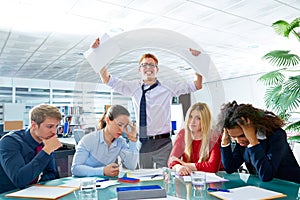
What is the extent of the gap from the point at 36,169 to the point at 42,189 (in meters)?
0.12

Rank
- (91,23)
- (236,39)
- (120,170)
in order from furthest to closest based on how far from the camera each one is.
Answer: (236,39), (91,23), (120,170)

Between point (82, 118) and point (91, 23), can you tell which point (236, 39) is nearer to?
point (91, 23)

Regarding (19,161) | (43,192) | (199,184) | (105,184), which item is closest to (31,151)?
(19,161)

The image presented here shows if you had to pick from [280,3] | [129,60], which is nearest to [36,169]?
[129,60]

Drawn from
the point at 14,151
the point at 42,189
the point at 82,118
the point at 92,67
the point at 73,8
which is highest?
the point at 73,8

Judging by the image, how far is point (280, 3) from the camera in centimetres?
294

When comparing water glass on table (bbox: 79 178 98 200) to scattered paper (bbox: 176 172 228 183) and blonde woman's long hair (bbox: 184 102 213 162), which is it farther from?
blonde woman's long hair (bbox: 184 102 213 162)

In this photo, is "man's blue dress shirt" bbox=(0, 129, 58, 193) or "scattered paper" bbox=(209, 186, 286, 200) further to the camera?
"man's blue dress shirt" bbox=(0, 129, 58, 193)

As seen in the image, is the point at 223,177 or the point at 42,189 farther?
the point at 223,177

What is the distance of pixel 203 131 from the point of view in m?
1.60

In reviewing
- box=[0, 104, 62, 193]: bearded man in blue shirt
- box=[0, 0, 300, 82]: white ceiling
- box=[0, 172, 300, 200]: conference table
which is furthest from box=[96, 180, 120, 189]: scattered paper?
box=[0, 0, 300, 82]: white ceiling

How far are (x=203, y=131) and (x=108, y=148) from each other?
0.58 meters

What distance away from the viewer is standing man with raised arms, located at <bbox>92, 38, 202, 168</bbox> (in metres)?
1.26

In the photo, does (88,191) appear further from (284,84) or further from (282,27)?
(282,27)
